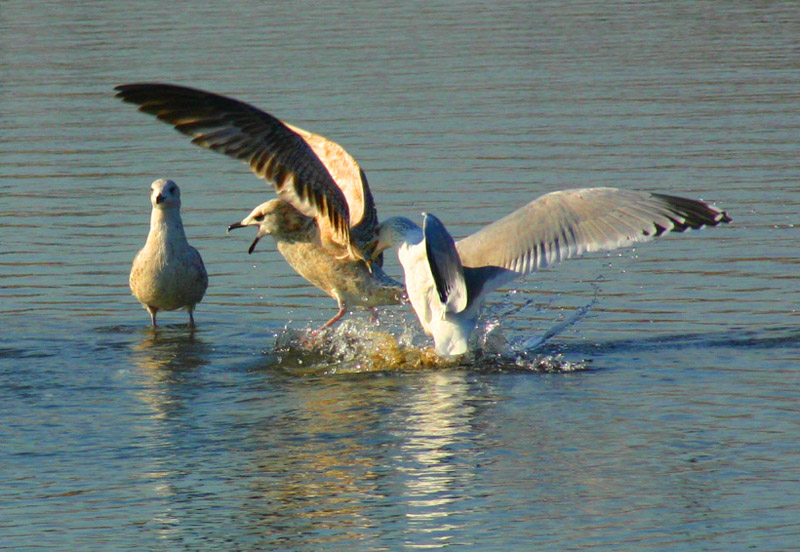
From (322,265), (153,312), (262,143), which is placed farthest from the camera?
(153,312)

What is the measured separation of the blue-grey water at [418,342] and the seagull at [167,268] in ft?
0.79

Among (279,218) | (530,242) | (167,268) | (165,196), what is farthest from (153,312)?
(530,242)

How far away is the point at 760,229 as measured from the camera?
10.9 metres

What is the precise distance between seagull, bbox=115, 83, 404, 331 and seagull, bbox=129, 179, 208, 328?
0.61 m

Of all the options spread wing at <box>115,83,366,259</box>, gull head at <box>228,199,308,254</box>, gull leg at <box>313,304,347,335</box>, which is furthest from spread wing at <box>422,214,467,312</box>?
gull head at <box>228,199,308,254</box>

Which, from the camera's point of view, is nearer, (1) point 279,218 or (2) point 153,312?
(1) point 279,218

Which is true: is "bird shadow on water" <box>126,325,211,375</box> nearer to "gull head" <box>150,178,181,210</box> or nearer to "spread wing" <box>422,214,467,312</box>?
"gull head" <box>150,178,181,210</box>

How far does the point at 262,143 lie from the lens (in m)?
8.20

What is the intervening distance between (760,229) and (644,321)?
2269 mm

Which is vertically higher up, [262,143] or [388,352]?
[262,143]

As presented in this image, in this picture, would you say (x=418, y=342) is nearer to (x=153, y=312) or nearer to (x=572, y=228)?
(x=572, y=228)

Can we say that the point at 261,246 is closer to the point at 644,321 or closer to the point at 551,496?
the point at 644,321

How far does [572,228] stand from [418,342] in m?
1.37

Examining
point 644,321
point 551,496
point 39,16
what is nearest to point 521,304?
point 644,321
